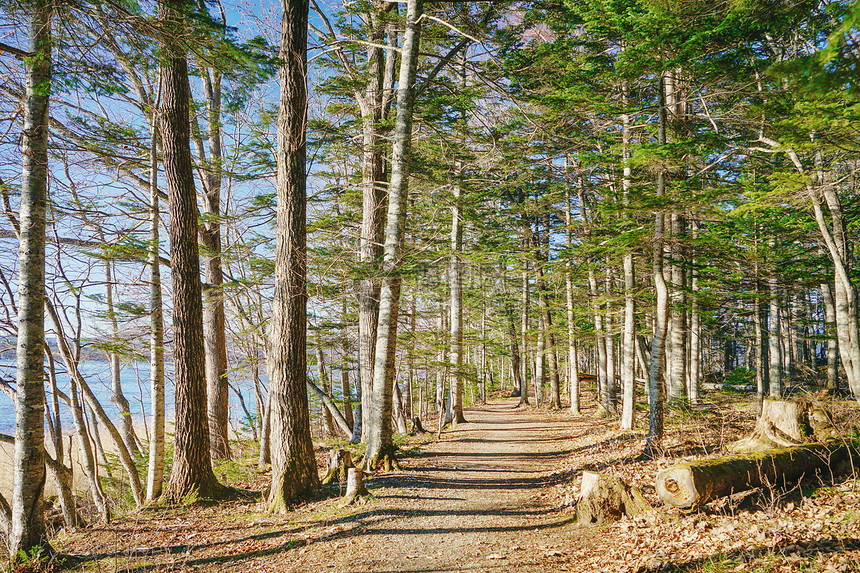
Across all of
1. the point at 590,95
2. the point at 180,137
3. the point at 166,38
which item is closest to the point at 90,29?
the point at 166,38

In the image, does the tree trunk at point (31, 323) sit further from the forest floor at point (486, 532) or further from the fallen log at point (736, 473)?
the fallen log at point (736, 473)

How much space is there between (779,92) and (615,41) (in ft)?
12.4

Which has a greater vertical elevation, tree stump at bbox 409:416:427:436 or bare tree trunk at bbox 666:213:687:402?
bare tree trunk at bbox 666:213:687:402

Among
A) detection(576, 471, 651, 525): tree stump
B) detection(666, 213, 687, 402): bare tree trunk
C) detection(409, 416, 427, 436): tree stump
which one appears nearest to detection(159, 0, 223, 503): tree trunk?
detection(576, 471, 651, 525): tree stump

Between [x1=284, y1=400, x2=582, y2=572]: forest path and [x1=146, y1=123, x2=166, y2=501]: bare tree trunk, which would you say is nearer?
[x1=284, y1=400, x2=582, y2=572]: forest path

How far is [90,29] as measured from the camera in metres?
4.67

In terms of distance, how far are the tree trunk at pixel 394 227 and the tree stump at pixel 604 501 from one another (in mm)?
3671

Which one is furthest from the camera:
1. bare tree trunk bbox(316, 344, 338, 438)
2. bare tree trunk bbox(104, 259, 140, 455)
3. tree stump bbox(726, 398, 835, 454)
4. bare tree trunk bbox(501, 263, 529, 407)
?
bare tree trunk bbox(501, 263, 529, 407)

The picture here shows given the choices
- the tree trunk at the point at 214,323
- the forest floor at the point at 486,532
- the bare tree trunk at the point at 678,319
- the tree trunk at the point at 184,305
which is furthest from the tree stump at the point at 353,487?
the bare tree trunk at the point at 678,319

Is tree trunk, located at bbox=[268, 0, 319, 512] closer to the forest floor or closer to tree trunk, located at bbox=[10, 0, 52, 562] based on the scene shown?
the forest floor

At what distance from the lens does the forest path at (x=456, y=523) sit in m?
4.62

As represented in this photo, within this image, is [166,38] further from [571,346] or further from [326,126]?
[571,346]

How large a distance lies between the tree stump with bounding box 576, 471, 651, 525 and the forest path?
325mm

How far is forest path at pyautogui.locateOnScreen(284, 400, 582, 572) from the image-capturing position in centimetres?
462
